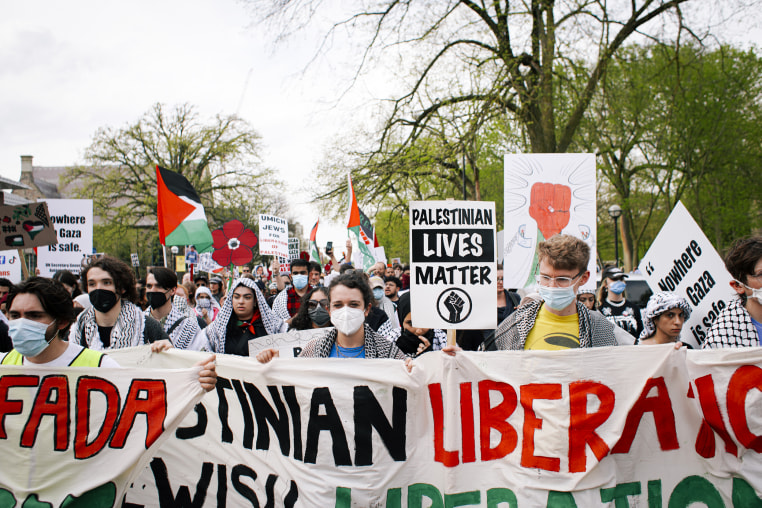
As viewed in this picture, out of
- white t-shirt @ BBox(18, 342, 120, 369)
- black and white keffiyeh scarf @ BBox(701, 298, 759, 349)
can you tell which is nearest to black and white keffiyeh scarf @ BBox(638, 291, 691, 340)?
black and white keffiyeh scarf @ BBox(701, 298, 759, 349)

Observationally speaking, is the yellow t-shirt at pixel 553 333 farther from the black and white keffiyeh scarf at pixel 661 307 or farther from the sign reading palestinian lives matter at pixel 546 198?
the sign reading palestinian lives matter at pixel 546 198

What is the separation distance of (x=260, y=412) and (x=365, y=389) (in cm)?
60

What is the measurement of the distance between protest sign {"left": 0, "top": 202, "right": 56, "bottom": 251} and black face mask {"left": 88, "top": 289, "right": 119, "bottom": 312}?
2697 mm

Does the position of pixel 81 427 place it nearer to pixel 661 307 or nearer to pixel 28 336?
pixel 28 336

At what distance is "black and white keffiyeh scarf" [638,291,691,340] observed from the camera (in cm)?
372

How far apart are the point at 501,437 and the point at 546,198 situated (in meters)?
2.84

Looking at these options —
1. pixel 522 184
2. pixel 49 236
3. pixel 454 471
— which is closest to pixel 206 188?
pixel 49 236

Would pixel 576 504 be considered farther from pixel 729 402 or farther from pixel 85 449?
pixel 85 449

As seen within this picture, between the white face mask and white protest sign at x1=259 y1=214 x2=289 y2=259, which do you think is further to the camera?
white protest sign at x1=259 y1=214 x2=289 y2=259

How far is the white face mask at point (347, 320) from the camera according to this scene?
327 cm

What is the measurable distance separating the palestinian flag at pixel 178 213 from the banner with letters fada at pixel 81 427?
2.77 metres

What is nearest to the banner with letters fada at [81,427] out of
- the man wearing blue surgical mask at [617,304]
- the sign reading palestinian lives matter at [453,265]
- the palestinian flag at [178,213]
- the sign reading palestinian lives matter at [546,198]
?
the sign reading palestinian lives matter at [453,265]

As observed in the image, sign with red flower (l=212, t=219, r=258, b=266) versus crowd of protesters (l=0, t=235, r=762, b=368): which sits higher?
sign with red flower (l=212, t=219, r=258, b=266)

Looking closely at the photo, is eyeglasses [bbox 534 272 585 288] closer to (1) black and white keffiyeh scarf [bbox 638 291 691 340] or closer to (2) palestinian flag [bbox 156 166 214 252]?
(1) black and white keffiyeh scarf [bbox 638 291 691 340]
